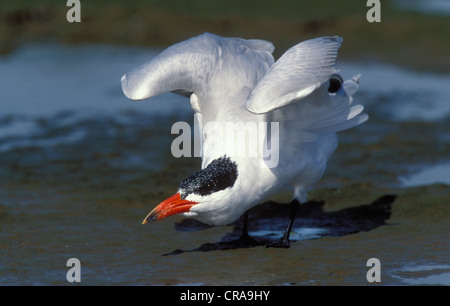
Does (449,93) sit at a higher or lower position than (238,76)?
higher

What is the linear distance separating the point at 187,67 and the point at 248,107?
137 centimetres

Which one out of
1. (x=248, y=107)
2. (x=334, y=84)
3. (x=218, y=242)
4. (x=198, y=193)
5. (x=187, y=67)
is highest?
(x=187, y=67)

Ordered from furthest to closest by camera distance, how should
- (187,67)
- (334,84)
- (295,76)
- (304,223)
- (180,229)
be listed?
(304,223)
(180,229)
(187,67)
(334,84)
(295,76)

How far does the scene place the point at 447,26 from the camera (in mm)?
15266

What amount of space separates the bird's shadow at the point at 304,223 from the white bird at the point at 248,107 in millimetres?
311

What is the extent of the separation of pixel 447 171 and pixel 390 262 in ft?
10.4

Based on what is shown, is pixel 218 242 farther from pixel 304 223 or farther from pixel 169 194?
pixel 169 194

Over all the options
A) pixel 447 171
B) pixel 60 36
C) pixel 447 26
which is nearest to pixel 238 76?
pixel 447 171

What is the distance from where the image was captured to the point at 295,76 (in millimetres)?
6098

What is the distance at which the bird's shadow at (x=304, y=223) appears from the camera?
7250 mm

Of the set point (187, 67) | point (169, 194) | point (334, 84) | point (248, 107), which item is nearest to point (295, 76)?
point (248, 107)

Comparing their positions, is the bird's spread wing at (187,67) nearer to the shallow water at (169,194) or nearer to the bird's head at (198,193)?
the bird's head at (198,193)

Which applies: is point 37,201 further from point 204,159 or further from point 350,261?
point 350,261

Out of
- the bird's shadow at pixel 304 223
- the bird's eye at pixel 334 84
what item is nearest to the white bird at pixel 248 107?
the bird's eye at pixel 334 84
